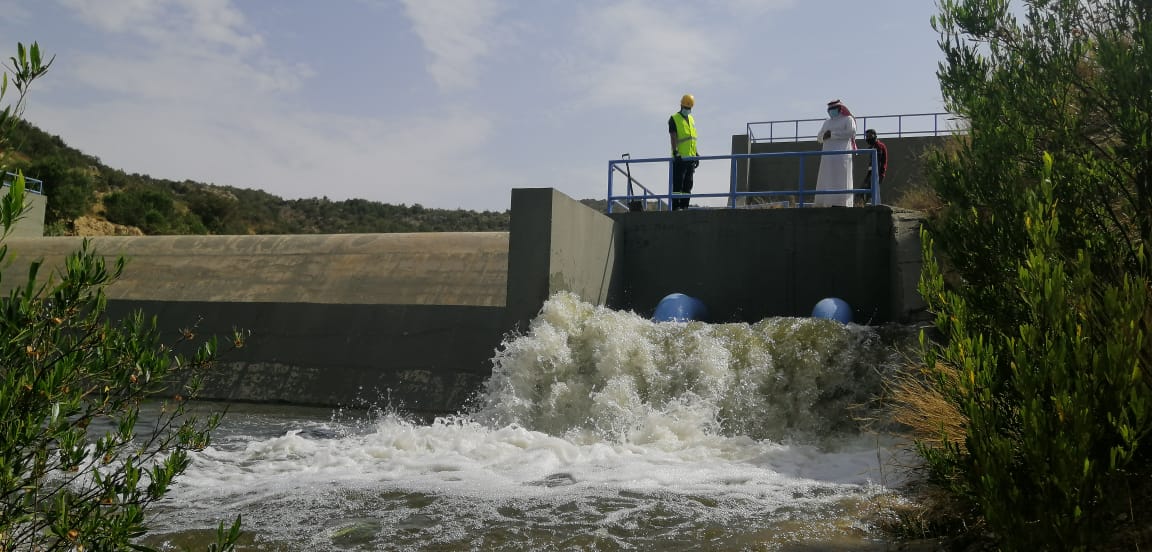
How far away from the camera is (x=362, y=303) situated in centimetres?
1207

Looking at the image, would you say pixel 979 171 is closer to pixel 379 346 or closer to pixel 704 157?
pixel 704 157

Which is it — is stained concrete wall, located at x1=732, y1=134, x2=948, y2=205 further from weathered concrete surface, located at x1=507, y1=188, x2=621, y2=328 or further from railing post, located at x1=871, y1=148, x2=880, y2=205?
weathered concrete surface, located at x1=507, y1=188, x2=621, y2=328

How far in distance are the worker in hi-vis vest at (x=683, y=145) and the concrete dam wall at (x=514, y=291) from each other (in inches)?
30.9

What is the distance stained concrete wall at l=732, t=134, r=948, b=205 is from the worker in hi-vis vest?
7.54 meters

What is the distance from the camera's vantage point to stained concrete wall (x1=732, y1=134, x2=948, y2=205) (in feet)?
66.0

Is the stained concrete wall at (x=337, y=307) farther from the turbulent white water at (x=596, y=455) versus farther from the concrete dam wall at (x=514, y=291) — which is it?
the turbulent white water at (x=596, y=455)

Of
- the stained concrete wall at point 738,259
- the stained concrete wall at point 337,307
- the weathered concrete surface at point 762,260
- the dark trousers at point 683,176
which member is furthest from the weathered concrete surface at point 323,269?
the dark trousers at point 683,176

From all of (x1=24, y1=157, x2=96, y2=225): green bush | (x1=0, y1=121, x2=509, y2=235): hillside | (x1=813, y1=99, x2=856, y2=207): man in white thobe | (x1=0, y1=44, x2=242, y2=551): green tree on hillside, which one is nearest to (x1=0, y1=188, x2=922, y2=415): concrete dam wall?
(x1=813, y1=99, x2=856, y2=207): man in white thobe

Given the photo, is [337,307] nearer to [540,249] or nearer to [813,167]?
[540,249]

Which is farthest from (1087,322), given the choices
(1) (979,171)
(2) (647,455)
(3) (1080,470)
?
(2) (647,455)

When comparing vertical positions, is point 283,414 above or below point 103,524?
below

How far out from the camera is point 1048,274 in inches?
123

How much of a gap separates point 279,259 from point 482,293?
4.49 meters

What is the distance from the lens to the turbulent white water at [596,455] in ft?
17.3
